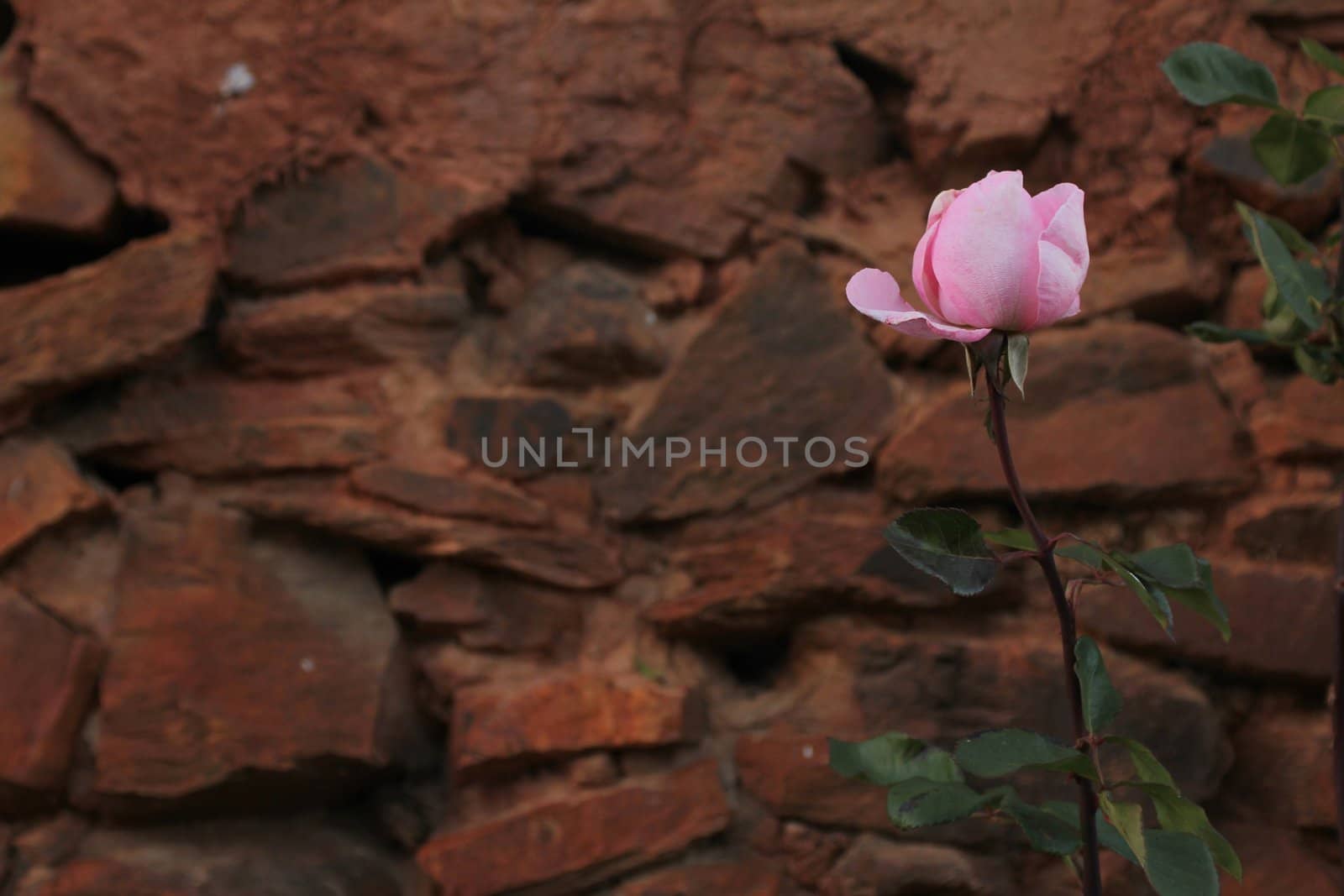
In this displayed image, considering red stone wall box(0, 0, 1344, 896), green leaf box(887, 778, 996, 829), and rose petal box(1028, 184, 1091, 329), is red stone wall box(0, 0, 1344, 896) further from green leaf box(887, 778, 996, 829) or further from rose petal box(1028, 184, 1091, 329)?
rose petal box(1028, 184, 1091, 329)

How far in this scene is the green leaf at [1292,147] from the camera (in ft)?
2.87

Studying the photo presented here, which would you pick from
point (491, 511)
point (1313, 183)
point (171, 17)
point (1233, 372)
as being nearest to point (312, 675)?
point (491, 511)

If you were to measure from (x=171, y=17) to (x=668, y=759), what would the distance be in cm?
109

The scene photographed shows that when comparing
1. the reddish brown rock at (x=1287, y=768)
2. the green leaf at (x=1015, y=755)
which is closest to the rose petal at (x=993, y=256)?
the green leaf at (x=1015, y=755)

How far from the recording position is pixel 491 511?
54.0 inches

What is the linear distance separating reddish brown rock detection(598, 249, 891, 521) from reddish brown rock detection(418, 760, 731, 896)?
0.33m

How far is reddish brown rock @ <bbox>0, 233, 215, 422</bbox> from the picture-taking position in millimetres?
1337

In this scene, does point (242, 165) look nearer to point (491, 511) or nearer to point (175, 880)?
point (491, 511)

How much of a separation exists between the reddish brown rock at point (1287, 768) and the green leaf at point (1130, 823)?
2.15 ft

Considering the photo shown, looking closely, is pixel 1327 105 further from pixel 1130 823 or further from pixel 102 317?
pixel 102 317

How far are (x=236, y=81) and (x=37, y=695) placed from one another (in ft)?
2.50

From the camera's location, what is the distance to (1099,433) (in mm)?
1291

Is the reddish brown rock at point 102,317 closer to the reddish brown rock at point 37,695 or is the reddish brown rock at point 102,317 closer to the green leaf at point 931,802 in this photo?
the reddish brown rock at point 37,695

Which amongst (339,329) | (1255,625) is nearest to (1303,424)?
(1255,625)
